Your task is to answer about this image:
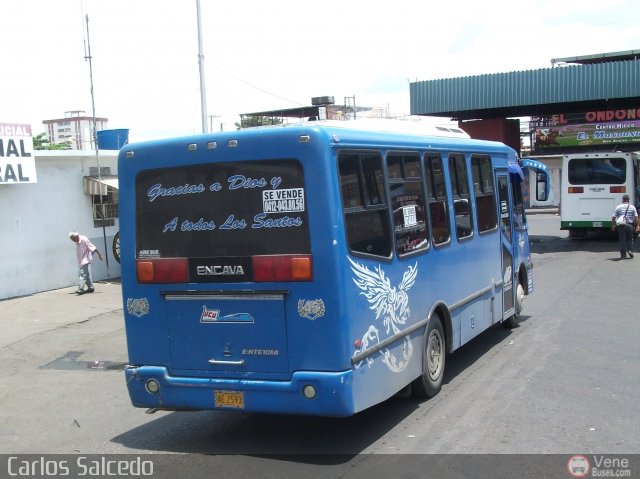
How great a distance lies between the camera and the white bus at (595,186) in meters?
24.4

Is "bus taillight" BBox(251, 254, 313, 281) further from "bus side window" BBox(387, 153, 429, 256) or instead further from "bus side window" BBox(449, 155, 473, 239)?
"bus side window" BBox(449, 155, 473, 239)

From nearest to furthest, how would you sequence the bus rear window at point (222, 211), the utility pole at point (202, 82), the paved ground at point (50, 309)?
the bus rear window at point (222, 211), the paved ground at point (50, 309), the utility pole at point (202, 82)

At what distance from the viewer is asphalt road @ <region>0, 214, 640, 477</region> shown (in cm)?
652

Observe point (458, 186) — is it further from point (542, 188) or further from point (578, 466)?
point (542, 188)

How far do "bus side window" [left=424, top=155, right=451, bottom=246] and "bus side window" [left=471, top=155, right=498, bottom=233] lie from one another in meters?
1.36

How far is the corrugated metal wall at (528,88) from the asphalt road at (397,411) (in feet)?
45.8

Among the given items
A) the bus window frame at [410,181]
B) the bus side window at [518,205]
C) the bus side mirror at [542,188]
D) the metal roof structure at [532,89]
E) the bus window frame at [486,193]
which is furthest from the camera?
the metal roof structure at [532,89]

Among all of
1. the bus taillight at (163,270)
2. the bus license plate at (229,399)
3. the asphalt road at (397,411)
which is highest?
the bus taillight at (163,270)

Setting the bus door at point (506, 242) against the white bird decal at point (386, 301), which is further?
the bus door at point (506, 242)

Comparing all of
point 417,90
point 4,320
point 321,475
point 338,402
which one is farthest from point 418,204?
point 417,90

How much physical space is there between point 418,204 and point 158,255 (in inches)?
110

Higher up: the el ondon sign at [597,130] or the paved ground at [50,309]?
the el ondon sign at [597,130]

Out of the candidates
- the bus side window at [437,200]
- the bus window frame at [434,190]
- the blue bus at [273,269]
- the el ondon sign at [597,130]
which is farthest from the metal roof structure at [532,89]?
the blue bus at [273,269]

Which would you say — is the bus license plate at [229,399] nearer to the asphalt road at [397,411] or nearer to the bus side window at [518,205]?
the asphalt road at [397,411]
